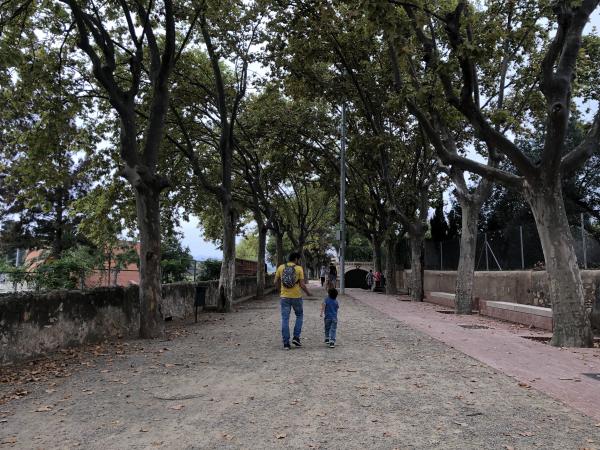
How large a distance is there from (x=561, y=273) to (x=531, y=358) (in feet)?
8.15

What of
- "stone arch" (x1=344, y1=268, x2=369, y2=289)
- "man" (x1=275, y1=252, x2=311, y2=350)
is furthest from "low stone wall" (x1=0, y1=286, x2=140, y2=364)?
"stone arch" (x1=344, y1=268, x2=369, y2=289)

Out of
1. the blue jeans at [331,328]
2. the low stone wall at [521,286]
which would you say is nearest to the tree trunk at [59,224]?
the low stone wall at [521,286]

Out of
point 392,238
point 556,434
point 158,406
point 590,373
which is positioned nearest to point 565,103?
point 590,373

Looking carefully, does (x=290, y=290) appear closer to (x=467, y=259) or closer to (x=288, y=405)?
(x=288, y=405)

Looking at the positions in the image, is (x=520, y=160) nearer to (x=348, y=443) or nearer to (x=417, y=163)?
(x=348, y=443)

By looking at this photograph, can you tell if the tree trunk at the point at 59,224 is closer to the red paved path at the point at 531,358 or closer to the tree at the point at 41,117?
the tree at the point at 41,117

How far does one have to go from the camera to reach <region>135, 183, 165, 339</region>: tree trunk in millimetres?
11352

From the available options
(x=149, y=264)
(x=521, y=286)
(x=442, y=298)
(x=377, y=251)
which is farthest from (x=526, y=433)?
(x=377, y=251)

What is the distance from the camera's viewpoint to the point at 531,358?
8.57 meters

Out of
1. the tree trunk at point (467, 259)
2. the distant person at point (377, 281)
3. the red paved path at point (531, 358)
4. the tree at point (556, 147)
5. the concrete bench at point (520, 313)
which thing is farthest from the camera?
the distant person at point (377, 281)

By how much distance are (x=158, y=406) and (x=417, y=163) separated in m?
23.7

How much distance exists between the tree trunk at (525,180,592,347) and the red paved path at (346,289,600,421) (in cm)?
43

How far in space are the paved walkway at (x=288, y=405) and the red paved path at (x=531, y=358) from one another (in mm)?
265

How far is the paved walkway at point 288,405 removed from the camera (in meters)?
4.59
